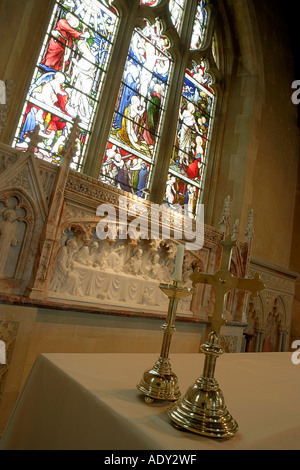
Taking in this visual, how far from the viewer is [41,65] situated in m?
4.46

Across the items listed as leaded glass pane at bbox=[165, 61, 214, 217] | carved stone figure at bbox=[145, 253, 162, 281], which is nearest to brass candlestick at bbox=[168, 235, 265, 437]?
carved stone figure at bbox=[145, 253, 162, 281]

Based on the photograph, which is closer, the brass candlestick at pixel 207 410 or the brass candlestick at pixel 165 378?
the brass candlestick at pixel 207 410

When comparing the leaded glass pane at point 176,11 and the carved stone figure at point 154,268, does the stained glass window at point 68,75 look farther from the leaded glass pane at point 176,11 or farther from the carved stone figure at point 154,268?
the carved stone figure at point 154,268

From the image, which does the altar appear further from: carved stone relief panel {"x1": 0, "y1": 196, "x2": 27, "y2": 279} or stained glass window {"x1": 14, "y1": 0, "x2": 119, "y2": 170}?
stained glass window {"x1": 14, "y1": 0, "x2": 119, "y2": 170}

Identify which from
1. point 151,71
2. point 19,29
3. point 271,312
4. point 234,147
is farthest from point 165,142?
point 271,312

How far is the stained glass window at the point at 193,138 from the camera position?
612cm

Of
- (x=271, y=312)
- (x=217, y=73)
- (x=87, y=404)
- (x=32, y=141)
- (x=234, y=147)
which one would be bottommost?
(x=87, y=404)

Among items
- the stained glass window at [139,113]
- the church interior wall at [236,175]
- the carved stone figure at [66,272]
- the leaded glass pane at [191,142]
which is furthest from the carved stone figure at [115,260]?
the leaded glass pane at [191,142]

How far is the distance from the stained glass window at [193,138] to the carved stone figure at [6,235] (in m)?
3.31

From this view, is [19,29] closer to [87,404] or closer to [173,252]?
[173,252]

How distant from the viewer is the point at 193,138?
6.58m

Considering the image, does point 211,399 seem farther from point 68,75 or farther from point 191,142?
point 191,142

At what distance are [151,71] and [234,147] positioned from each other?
2.35 metres

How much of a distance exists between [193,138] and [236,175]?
119 cm
